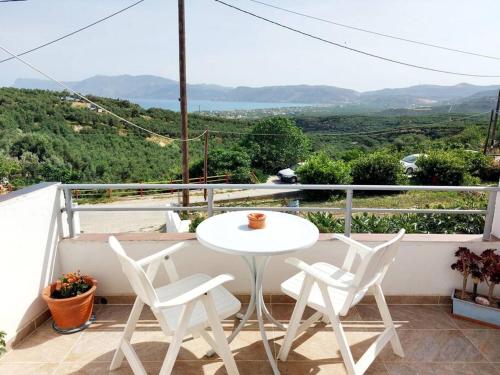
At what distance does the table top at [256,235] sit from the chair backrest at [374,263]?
1.02 ft

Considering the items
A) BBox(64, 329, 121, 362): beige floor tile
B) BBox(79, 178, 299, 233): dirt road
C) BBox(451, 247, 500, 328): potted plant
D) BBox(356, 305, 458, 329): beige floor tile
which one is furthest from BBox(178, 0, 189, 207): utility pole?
BBox(451, 247, 500, 328): potted plant

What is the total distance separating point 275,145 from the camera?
3180 centimetres

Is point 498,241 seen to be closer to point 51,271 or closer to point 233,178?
point 51,271

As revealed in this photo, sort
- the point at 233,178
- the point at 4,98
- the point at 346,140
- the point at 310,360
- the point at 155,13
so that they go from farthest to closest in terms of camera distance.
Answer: the point at 346,140, the point at 4,98, the point at 233,178, the point at 155,13, the point at 310,360

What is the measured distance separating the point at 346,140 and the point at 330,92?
154m

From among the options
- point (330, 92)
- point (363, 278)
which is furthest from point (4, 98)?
point (330, 92)

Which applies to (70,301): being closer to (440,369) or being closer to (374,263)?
(374,263)

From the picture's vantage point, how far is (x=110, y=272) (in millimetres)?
2703

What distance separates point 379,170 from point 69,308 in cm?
1884

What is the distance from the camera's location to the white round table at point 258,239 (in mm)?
1798

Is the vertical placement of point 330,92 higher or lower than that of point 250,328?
higher

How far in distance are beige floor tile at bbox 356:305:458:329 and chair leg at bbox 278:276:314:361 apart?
2.73 ft

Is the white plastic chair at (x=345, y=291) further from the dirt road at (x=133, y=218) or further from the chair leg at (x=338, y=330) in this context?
the dirt road at (x=133, y=218)

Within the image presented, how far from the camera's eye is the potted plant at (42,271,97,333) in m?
2.32
